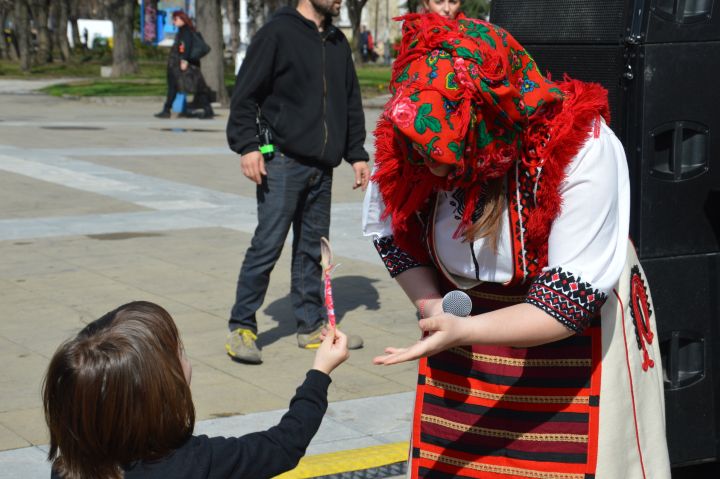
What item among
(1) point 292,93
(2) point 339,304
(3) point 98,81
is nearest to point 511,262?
(1) point 292,93

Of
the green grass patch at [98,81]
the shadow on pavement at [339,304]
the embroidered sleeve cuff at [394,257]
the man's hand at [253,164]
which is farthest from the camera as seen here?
the green grass patch at [98,81]

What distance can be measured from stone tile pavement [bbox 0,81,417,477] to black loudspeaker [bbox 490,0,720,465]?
1.42 m

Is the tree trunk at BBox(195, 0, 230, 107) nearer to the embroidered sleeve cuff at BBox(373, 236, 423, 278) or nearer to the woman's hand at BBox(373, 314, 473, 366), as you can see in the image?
the embroidered sleeve cuff at BBox(373, 236, 423, 278)

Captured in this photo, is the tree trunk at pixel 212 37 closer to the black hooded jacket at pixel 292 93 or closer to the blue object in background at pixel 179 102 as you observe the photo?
the blue object in background at pixel 179 102

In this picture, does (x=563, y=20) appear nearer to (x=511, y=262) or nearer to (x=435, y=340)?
(x=511, y=262)

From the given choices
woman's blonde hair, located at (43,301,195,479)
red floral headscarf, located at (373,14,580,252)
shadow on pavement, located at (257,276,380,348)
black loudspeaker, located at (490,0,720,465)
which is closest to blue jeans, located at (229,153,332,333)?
shadow on pavement, located at (257,276,380,348)

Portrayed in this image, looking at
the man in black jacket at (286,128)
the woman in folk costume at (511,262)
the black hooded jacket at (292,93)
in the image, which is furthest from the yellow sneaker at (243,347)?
the woman in folk costume at (511,262)

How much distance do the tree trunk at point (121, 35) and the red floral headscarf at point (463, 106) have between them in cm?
3377

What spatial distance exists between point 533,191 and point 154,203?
335 inches

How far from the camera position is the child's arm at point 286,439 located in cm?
239

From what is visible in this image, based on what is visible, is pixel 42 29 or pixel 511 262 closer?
pixel 511 262

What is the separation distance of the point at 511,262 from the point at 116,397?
900 mm

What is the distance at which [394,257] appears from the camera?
9.09 feet

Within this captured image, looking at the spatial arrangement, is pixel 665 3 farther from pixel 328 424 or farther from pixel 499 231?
pixel 328 424
